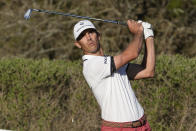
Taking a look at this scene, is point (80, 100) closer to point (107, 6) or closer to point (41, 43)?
point (107, 6)

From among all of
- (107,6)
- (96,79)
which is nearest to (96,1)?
(107,6)

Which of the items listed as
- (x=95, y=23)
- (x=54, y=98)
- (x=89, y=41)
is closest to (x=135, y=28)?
(x=89, y=41)

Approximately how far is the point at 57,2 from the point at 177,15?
3.31 m

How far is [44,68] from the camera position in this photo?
5.46 m

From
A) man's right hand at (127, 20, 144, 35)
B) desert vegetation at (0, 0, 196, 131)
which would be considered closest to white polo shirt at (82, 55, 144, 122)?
man's right hand at (127, 20, 144, 35)

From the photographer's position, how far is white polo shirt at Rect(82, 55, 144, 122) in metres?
3.04

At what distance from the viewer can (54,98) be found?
17.9 ft

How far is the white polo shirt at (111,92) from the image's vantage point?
9.99 feet

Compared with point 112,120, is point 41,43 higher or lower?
higher

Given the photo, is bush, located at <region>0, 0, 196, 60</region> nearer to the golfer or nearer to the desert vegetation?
the desert vegetation

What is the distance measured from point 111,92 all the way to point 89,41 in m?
0.52

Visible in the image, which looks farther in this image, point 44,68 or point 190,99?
point 44,68

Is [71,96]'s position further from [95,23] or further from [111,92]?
[95,23]

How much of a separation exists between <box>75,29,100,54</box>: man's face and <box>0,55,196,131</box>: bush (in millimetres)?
1774
